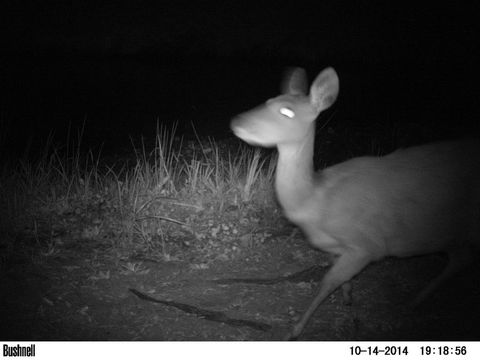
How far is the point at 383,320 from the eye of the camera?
4.48 m

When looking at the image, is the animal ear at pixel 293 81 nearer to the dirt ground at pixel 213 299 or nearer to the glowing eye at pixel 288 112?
the glowing eye at pixel 288 112

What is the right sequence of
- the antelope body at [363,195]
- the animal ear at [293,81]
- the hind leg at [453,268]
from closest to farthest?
1. the antelope body at [363,195]
2. the hind leg at [453,268]
3. the animal ear at [293,81]

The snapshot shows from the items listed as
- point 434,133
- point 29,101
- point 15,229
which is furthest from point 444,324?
point 29,101

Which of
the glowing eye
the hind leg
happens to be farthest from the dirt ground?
the glowing eye

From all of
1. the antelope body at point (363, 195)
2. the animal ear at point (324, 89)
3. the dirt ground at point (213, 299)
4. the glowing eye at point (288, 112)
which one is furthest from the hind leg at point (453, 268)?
the glowing eye at point (288, 112)

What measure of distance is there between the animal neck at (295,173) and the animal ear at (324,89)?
0.19 metres

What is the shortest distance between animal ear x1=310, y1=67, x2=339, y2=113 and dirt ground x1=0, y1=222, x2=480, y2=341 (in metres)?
1.61

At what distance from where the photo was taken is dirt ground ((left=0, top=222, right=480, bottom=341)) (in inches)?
167

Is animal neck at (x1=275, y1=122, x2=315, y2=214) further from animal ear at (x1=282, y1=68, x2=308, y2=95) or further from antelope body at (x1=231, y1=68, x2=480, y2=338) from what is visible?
animal ear at (x1=282, y1=68, x2=308, y2=95)

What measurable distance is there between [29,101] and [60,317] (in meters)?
9.18

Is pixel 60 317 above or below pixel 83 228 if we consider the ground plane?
below

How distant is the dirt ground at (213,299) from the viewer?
14.0ft
